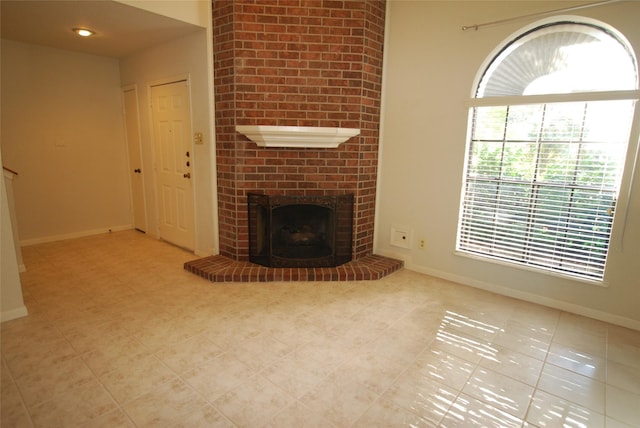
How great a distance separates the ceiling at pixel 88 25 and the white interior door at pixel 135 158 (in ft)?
2.02

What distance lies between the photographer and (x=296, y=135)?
304 centimetres

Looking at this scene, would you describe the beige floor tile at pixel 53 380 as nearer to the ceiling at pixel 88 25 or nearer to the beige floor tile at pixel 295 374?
the beige floor tile at pixel 295 374

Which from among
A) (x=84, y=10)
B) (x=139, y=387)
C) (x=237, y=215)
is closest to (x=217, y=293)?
(x=237, y=215)

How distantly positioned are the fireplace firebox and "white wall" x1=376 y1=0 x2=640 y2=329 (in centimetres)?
50

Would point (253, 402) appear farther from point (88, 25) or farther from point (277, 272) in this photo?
point (88, 25)

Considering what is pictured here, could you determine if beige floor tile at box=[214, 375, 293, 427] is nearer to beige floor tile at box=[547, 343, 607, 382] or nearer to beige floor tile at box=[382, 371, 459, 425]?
beige floor tile at box=[382, 371, 459, 425]

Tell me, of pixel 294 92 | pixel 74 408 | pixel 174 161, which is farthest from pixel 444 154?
pixel 74 408

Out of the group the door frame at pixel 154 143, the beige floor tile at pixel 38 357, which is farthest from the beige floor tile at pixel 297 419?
the door frame at pixel 154 143

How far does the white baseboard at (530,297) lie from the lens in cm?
251

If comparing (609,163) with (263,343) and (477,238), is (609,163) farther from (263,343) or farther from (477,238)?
(263,343)

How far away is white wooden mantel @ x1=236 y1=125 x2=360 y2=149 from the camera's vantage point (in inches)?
118

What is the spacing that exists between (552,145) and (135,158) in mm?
4681

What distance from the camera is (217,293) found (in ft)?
9.52

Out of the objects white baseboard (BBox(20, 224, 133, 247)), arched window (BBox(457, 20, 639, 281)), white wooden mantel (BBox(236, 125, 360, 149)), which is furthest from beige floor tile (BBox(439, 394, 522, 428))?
white baseboard (BBox(20, 224, 133, 247))
